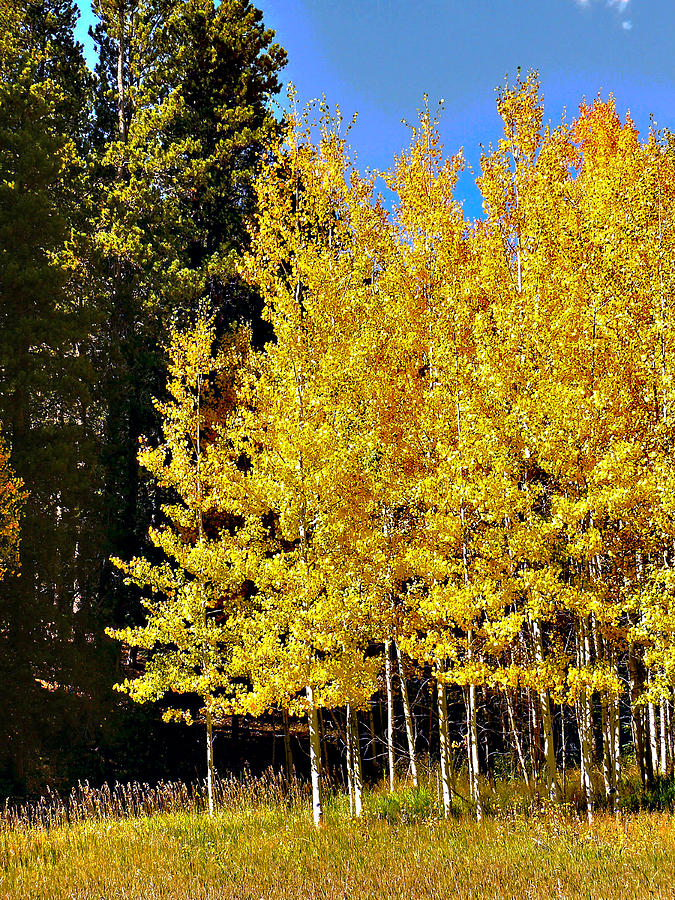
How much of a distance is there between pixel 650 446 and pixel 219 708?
696 centimetres

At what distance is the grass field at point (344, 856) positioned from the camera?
20.4ft

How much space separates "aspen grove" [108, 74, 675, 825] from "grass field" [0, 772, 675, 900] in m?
0.66

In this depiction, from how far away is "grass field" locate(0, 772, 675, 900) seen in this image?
20.4 ft

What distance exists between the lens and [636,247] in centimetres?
871

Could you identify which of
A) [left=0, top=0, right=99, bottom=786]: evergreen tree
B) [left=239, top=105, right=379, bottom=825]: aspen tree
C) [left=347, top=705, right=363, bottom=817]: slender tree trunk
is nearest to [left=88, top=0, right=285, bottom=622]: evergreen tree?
[left=0, top=0, right=99, bottom=786]: evergreen tree

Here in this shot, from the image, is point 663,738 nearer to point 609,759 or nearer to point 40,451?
point 609,759

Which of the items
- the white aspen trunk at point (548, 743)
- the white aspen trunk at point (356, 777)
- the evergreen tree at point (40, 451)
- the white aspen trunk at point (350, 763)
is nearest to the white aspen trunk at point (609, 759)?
the white aspen trunk at point (548, 743)

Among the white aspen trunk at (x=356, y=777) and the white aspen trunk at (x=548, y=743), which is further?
the white aspen trunk at (x=356, y=777)

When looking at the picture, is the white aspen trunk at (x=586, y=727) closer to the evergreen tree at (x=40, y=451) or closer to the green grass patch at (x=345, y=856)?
the green grass patch at (x=345, y=856)

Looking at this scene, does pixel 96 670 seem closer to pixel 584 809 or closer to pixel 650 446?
pixel 584 809

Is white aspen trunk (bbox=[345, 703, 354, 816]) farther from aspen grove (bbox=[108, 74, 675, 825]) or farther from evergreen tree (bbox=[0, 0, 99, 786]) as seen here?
evergreen tree (bbox=[0, 0, 99, 786])

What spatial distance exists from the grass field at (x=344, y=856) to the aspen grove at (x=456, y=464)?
2.17ft

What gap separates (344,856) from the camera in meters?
7.42

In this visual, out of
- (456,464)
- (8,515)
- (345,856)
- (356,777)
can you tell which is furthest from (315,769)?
(8,515)
